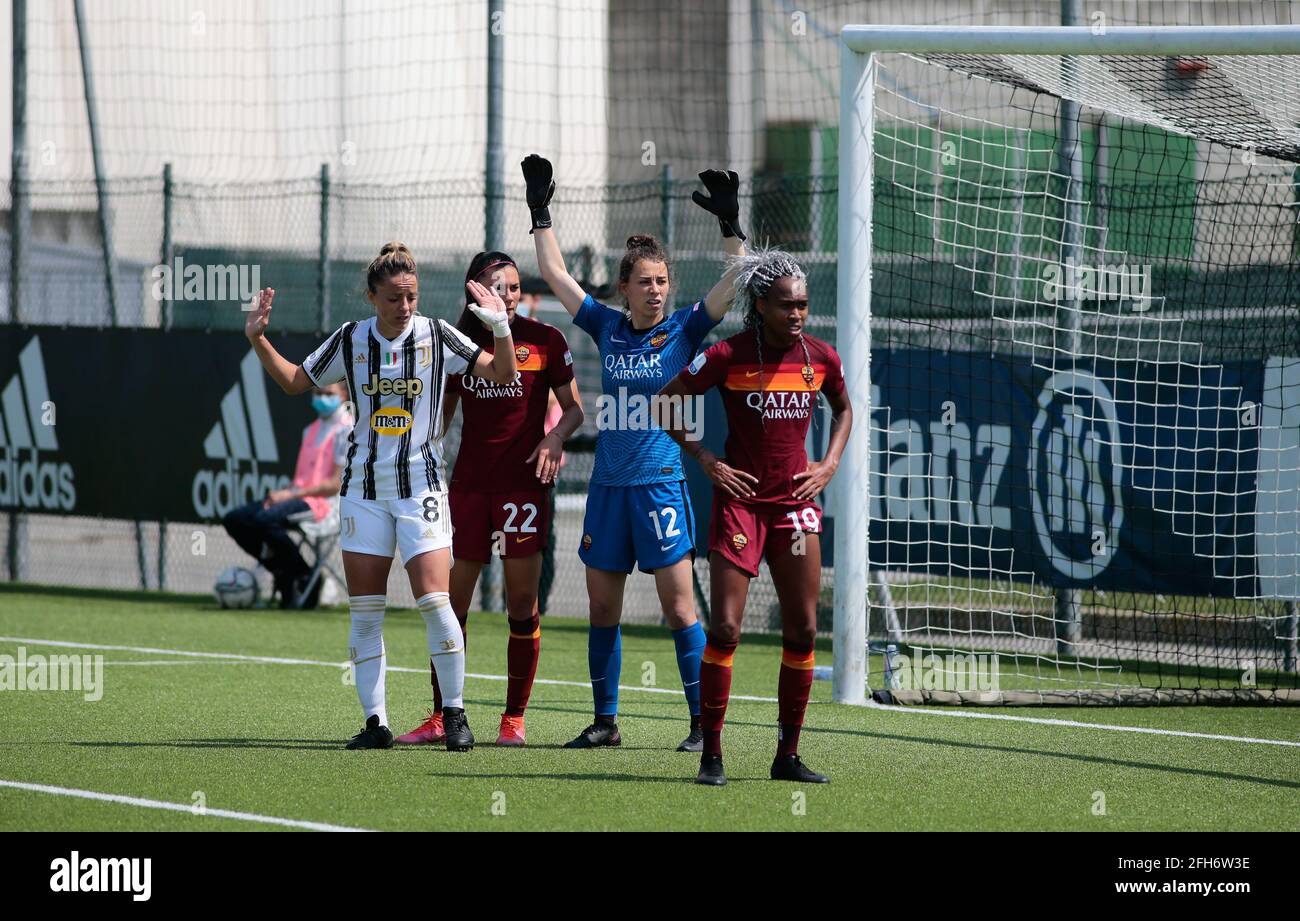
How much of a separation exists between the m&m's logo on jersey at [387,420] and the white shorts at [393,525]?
0.30 meters

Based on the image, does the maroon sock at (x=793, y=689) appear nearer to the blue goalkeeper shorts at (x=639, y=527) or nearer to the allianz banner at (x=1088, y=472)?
the blue goalkeeper shorts at (x=639, y=527)

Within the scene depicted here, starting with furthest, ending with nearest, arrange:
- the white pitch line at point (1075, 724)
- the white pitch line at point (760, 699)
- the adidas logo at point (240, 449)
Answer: the adidas logo at point (240, 449)
the white pitch line at point (760, 699)
the white pitch line at point (1075, 724)

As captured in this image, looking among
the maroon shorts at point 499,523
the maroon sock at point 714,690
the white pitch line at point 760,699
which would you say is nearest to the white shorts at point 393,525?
the maroon shorts at point 499,523

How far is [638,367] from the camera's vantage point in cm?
717

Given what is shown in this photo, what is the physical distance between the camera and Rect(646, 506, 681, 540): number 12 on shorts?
279 inches

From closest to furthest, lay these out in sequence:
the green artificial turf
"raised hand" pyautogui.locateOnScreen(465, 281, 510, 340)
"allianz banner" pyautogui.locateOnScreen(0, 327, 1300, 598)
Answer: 1. the green artificial turf
2. "raised hand" pyautogui.locateOnScreen(465, 281, 510, 340)
3. "allianz banner" pyautogui.locateOnScreen(0, 327, 1300, 598)

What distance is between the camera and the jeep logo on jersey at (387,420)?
22.8ft

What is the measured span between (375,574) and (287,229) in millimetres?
8900

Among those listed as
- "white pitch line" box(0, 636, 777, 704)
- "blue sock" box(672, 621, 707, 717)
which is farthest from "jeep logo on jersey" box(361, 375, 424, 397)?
"white pitch line" box(0, 636, 777, 704)

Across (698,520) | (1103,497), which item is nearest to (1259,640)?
(1103,497)

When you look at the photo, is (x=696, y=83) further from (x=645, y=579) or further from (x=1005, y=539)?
(x=1005, y=539)

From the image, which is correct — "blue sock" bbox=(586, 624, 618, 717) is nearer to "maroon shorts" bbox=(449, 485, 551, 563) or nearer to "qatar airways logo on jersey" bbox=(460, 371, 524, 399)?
"maroon shorts" bbox=(449, 485, 551, 563)

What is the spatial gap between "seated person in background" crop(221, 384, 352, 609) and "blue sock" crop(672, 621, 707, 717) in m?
6.07
